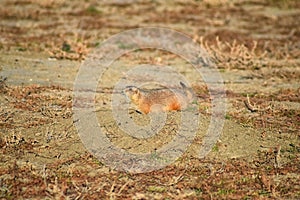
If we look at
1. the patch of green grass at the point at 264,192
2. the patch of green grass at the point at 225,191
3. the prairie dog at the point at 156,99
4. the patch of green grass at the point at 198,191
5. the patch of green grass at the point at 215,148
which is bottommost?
the patch of green grass at the point at 264,192

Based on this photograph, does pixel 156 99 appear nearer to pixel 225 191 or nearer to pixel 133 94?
pixel 133 94

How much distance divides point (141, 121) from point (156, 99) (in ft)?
2.35

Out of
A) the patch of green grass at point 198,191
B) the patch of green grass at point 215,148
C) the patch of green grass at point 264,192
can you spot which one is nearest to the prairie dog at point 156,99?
the patch of green grass at point 215,148

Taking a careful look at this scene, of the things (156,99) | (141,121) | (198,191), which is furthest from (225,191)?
(156,99)

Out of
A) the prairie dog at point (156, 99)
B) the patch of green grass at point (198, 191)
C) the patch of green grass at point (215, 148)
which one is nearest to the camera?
the patch of green grass at point (198, 191)

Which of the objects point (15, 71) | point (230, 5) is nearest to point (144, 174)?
point (15, 71)

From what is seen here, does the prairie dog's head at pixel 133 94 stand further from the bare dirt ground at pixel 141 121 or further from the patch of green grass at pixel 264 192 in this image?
the patch of green grass at pixel 264 192

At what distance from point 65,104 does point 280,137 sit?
3.48m

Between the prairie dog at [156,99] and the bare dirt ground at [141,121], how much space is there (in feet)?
1.17

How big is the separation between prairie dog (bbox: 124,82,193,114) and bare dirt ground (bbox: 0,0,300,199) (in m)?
0.36

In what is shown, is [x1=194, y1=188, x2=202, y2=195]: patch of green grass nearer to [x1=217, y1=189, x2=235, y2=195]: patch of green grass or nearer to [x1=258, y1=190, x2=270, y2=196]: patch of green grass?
[x1=217, y1=189, x2=235, y2=195]: patch of green grass

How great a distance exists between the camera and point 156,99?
6.89 metres

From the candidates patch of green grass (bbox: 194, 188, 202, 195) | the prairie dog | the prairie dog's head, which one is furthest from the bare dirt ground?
the prairie dog's head

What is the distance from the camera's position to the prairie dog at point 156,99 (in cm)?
683
